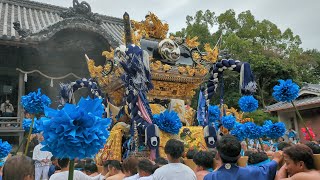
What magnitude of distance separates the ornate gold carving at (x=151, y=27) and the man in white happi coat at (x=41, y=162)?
11.7 feet

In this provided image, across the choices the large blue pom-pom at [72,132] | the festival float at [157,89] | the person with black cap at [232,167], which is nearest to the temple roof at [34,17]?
the festival float at [157,89]

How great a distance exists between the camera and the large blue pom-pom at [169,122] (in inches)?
235

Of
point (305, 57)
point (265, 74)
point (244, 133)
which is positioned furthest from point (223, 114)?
point (305, 57)

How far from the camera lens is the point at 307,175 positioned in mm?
2336

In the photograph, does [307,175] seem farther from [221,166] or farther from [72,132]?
[72,132]

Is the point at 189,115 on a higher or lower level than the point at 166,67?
lower

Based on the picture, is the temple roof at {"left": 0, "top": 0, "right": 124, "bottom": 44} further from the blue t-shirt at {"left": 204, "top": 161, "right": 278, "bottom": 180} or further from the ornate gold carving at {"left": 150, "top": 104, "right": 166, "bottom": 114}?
the blue t-shirt at {"left": 204, "top": 161, "right": 278, "bottom": 180}

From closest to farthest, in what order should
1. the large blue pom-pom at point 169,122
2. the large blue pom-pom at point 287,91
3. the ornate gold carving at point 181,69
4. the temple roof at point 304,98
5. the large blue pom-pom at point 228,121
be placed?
the large blue pom-pom at point 287,91 < the large blue pom-pom at point 169,122 < the large blue pom-pom at point 228,121 < the ornate gold carving at point 181,69 < the temple roof at point 304,98

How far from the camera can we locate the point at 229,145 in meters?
2.52

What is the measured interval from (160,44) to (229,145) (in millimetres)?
5172

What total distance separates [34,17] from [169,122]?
11069mm

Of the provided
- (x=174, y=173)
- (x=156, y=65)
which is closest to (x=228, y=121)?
(x=156, y=65)

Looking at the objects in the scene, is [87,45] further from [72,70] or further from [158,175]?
[158,175]

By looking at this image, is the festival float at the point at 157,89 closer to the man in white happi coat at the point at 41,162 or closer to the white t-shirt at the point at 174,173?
the man in white happi coat at the point at 41,162
